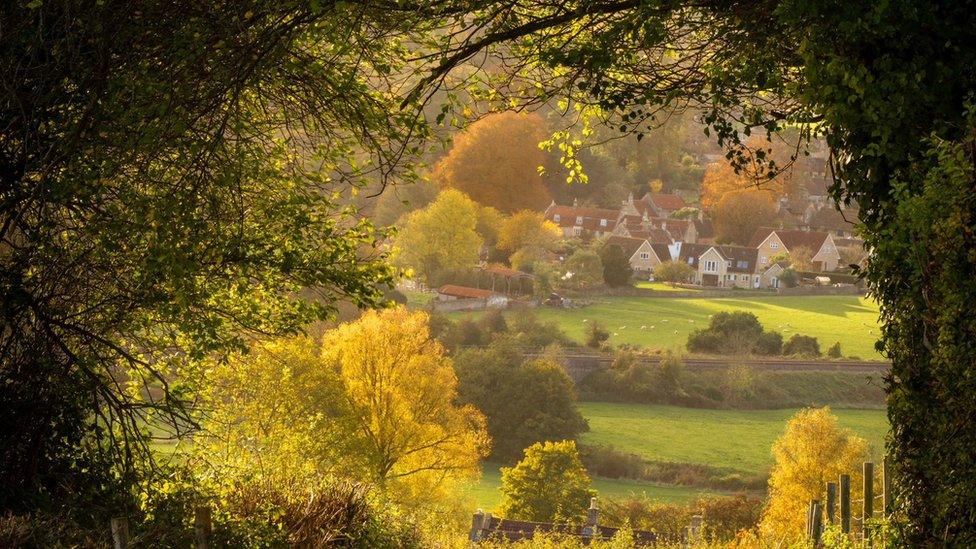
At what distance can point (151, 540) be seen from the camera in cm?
752

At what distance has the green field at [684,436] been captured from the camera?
108 feet

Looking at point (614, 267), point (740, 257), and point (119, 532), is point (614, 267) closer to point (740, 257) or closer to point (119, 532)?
point (740, 257)

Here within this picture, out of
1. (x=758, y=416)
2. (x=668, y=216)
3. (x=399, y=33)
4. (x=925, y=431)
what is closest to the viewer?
(x=925, y=431)

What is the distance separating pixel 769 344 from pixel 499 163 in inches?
662

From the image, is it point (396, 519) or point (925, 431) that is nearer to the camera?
point (925, 431)

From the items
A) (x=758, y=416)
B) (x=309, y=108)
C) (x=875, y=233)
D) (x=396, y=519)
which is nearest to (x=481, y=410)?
(x=758, y=416)

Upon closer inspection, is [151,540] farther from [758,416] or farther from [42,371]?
[758,416]

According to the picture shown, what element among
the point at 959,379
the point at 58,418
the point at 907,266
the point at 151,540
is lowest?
the point at 151,540

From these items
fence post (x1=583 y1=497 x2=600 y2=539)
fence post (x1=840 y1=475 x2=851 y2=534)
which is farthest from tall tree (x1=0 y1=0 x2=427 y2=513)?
fence post (x1=583 y1=497 x2=600 y2=539)

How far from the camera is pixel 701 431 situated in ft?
125

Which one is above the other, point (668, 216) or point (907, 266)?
point (668, 216)

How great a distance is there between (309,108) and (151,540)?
361cm

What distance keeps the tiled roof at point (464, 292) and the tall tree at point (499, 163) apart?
789 centimetres

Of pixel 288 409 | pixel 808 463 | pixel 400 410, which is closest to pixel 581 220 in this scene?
pixel 808 463
